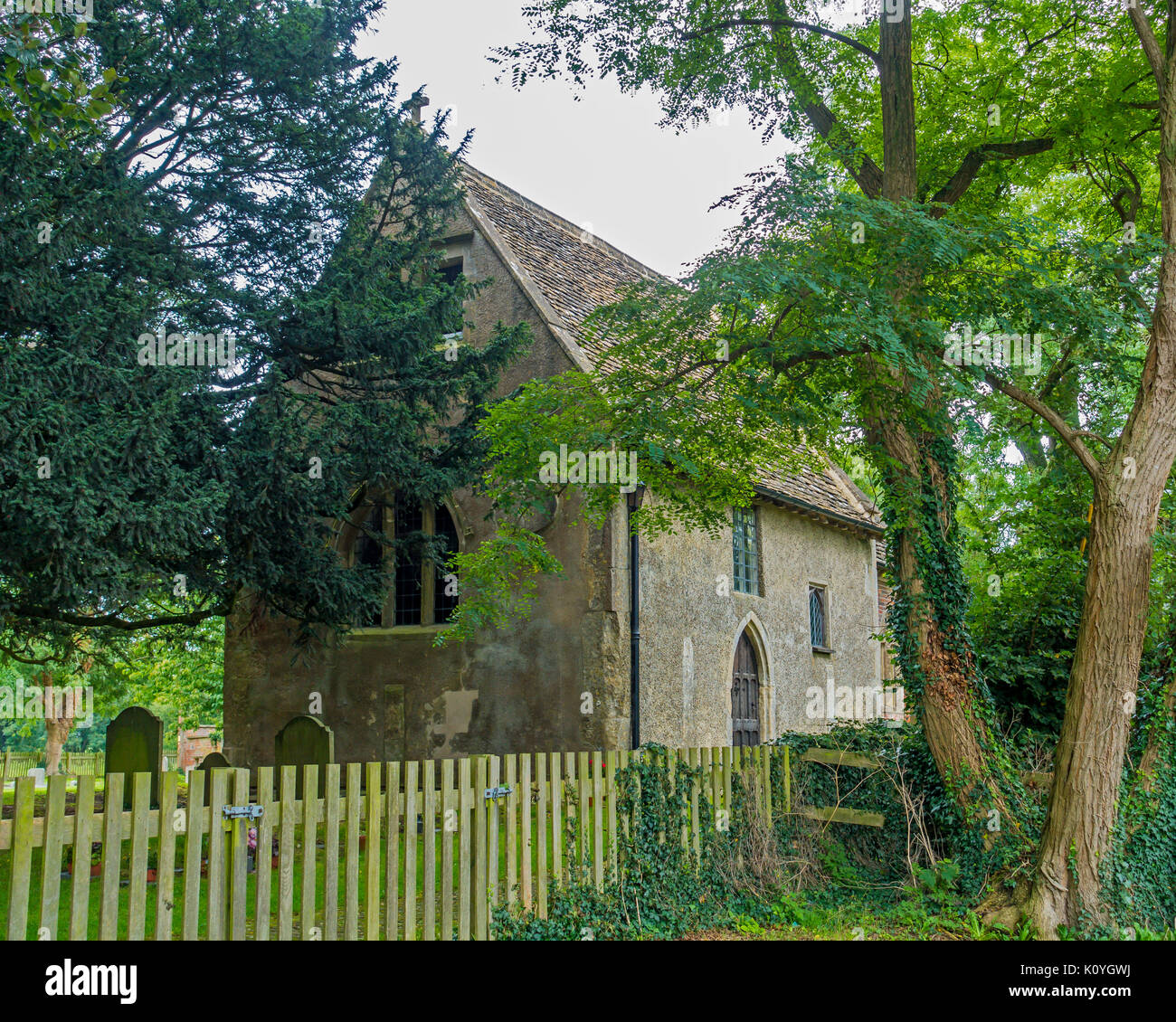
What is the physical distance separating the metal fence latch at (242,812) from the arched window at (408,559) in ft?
27.5

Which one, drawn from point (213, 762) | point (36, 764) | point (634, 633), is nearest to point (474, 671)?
point (634, 633)

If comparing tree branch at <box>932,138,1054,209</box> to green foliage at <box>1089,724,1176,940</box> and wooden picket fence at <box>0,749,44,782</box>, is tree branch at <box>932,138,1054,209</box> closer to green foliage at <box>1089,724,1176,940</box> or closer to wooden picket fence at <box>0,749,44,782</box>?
green foliage at <box>1089,724,1176,940</box>

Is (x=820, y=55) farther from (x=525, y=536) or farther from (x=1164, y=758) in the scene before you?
(x=1164, y=758)

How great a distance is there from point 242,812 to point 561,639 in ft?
25.4

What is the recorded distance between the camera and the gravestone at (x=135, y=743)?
980 cm

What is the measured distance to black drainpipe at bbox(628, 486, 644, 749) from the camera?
501 inches

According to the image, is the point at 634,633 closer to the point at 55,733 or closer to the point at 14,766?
the point at 55,733

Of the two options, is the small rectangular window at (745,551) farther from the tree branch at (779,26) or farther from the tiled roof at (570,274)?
the tree branch at (779,26)

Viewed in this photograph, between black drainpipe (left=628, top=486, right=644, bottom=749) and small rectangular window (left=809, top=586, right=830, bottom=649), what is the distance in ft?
20.9

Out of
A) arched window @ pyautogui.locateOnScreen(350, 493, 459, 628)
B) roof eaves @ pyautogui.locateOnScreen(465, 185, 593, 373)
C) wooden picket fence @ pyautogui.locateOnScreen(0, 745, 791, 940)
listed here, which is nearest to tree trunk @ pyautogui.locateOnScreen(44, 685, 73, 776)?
arched window @ pyautogui.locateOnScreen(350, 493, 459, 628)

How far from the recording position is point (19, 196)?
8711 mm

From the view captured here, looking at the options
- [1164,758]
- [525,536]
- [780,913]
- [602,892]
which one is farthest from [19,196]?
[1164,758]

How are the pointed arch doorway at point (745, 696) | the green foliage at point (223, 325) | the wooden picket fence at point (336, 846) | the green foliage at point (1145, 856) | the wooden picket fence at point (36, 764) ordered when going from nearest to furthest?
the wooden picket fence at point (336, 846) → the green foliage at point (1145, 856) → the green foliage at point (223, 325) → the pointed arch doorway at point (745, 696) → the wooden picket fence at point (36, 764)

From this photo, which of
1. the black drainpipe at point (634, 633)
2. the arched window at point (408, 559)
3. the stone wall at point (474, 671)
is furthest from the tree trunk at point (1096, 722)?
the arched window at point (408, 559)
